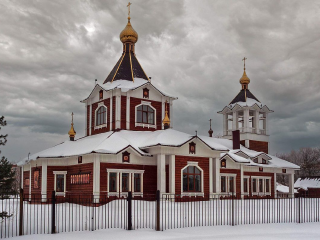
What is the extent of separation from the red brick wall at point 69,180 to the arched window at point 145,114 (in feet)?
21.5

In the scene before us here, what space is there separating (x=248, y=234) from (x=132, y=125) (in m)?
20.0

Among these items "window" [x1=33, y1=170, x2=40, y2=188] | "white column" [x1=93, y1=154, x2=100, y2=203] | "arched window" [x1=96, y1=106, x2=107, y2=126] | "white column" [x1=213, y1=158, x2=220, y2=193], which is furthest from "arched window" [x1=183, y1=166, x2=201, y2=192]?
"window" [x1=33, y1=170, x2=40, y2=188]

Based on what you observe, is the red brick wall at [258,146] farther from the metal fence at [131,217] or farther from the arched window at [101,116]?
the metal fence at [131,217]

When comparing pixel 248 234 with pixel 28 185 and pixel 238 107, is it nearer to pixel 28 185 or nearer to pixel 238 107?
pixel 28 185

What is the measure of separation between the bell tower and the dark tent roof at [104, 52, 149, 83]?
14.2 m

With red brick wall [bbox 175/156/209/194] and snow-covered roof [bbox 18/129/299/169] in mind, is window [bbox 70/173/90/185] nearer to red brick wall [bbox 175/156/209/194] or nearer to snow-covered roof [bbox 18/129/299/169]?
snow-covered roof [bbox 18/129/299/169]

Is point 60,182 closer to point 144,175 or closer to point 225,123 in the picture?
point 144,175

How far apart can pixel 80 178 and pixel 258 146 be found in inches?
901

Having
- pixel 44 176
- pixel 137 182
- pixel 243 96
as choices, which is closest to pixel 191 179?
pixel 137 182

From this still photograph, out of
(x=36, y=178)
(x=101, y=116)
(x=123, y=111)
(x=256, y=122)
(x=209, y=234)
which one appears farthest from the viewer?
(x=256, y=122)

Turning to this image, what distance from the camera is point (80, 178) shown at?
30.3 metres

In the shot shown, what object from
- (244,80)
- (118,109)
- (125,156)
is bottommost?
(125,156)

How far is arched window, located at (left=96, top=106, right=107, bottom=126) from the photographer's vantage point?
3522cm

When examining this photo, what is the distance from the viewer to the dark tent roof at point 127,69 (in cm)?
3575
